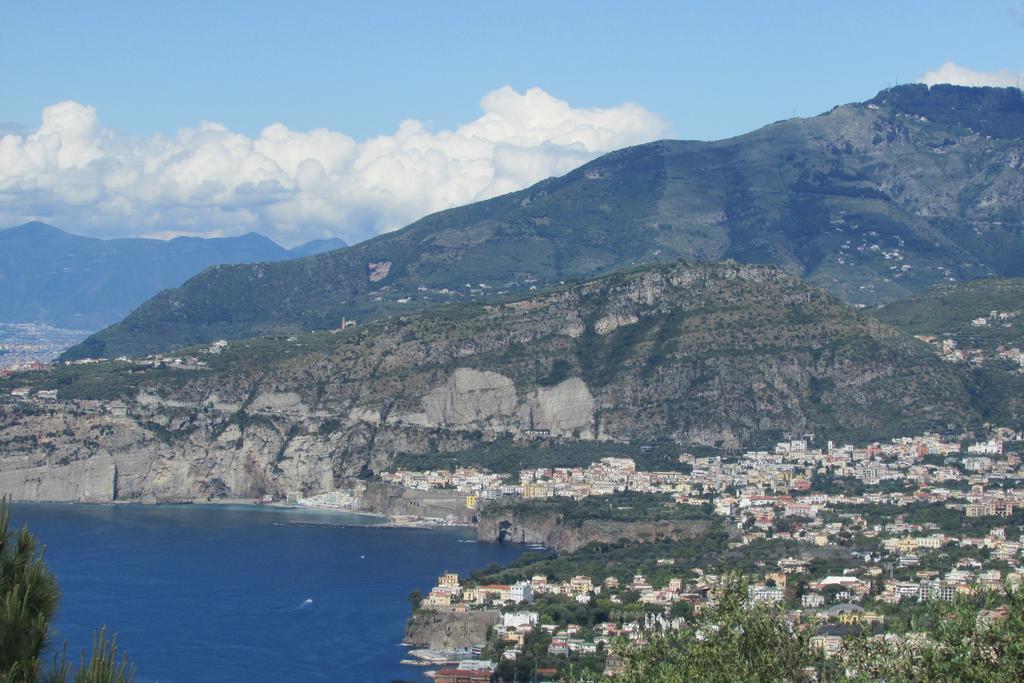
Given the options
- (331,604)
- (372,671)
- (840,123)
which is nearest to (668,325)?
(331,604)

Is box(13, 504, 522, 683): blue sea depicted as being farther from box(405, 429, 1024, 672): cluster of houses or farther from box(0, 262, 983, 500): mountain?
box(0, 262, 983, 500): mountain

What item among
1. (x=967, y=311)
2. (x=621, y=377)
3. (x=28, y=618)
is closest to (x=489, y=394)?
(x=621, y=377)

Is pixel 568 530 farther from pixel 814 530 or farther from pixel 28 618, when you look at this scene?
pixel 28 618

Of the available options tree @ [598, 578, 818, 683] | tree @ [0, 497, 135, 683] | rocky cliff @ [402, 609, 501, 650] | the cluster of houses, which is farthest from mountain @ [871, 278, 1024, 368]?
tree @ [0, 497, 135, 683]

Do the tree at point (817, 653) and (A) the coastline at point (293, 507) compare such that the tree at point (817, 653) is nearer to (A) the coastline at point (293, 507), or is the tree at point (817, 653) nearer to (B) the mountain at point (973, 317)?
(A) the coastline at point (293, 507)

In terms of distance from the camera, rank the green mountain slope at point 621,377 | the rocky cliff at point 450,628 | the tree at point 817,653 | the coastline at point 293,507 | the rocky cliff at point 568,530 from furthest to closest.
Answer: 1. the green mountain slope at point 621,377
2. the coastline at point 293,507
3. the rocky cliff at point 568,530
4. the rocky cliff at point 450,628
5. the tree at point 817,653

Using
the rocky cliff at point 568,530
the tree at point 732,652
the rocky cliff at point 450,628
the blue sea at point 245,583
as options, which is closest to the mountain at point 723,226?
the blue sea at point 245,583

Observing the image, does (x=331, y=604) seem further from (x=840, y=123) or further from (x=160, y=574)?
(x=840, y=123)

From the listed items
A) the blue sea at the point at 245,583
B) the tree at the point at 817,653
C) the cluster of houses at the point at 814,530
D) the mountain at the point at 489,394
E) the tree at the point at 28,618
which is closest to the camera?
the tree at the point at 28,618
